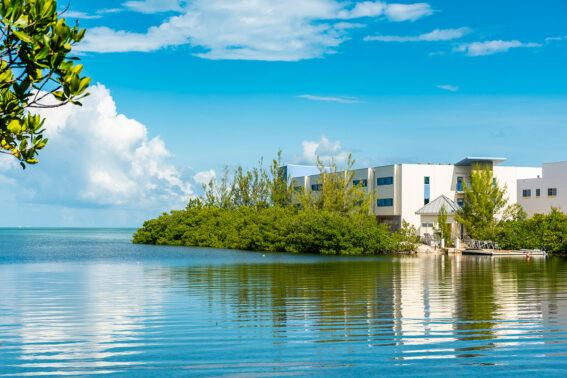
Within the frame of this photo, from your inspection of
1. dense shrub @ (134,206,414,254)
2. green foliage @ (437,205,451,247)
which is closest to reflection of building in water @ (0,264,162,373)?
dense shrub @ (134,206,414,254)

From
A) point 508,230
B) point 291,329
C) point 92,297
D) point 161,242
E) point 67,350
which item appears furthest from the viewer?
point 161,242

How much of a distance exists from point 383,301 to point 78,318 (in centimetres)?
811

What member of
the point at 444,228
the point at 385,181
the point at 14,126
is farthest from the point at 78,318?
the point at 385,181

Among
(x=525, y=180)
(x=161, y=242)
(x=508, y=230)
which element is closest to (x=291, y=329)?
(x=508, y=230)

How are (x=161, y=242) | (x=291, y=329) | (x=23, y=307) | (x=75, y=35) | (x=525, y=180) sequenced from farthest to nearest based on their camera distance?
1. (x=161, y=242)
2. (x=525, y=180)
3. (x=23, y=307)
4. (x=291, y=329)
5. (x=75, y=35)

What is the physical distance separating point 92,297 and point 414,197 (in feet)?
154

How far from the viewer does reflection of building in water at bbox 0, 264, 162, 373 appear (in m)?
10.1

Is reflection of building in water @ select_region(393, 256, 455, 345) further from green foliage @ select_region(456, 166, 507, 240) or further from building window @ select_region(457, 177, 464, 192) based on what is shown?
building window @ select_region(457, 177, 464, 192)

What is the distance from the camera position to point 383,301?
17.2m

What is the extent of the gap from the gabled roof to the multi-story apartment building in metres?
0.10

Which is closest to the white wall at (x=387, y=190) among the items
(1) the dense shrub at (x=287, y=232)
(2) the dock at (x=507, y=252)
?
(1) the dense shrub at (x=287, y=232)

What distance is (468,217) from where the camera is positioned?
58.8 metres

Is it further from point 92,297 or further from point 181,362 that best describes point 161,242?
point 181,362

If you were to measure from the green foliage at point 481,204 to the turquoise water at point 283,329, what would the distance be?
36063mm
